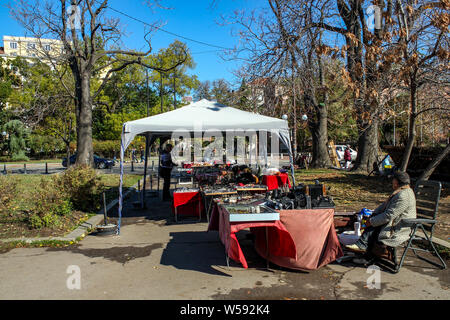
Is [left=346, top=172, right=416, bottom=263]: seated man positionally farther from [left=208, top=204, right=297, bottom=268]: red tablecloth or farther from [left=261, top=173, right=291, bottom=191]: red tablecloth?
[left=261, top=173, right=291, bottom=191]: red tablecloth

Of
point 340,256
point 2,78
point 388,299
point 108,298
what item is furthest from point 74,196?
point 2,78

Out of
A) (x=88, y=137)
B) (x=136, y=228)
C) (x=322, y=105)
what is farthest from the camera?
(x=322, y=105)

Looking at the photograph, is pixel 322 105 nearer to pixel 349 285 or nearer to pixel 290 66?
pixel 290 66

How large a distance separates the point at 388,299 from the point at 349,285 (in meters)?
0.55

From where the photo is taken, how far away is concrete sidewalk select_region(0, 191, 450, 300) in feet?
14.1

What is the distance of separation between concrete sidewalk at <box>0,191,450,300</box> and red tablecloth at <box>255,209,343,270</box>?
0.46 ft

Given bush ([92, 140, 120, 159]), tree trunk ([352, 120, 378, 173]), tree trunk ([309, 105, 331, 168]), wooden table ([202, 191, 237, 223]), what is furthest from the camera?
bush ([92, 140, 120, 159])

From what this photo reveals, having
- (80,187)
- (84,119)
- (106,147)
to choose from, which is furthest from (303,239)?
(106,147)

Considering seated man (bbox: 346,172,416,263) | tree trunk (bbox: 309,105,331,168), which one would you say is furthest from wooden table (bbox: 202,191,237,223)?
tree trunk (bbox: 309,105,331,168)

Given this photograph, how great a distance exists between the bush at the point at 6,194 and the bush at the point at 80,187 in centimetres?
106

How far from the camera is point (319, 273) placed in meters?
4.99

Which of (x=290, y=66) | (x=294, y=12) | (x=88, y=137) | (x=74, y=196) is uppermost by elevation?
(x=294, y=12)

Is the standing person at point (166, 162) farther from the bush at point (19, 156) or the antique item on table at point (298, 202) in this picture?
the bush at point (19, 156)

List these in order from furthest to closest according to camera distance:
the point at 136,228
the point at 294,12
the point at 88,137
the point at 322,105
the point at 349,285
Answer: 1. the point at 322,105
2. the point at 88,137
3. the point at 294,12
4. the point at 136,228
5. the point at 349,285
